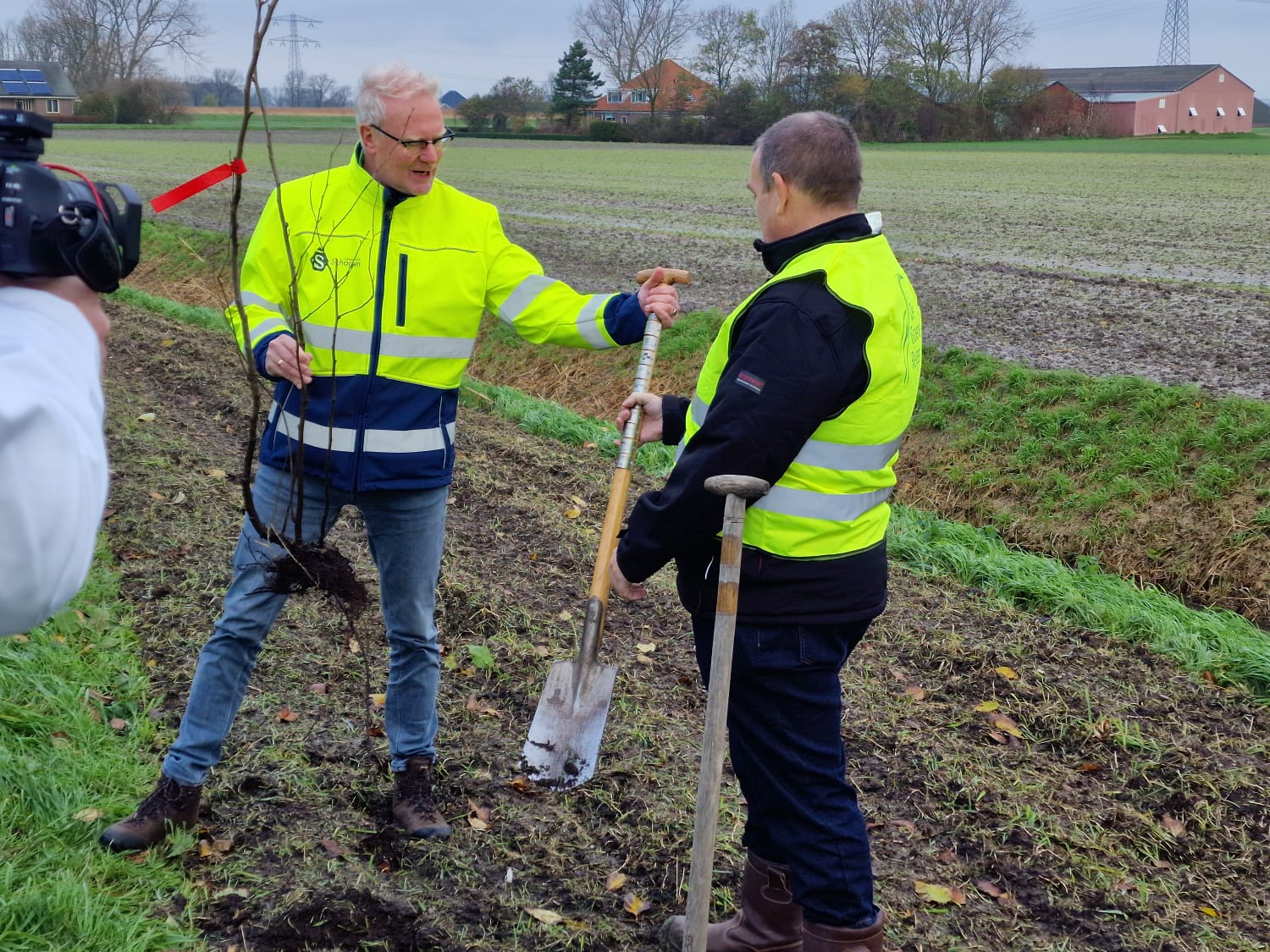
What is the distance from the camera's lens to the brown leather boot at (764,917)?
10.3 ft

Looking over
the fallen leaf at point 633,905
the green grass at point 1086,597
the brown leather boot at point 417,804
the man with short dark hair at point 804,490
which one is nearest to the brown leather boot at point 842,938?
the man with short dark hair at point 804,490

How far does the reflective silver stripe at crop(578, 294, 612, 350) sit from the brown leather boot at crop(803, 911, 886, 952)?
1.78 metres

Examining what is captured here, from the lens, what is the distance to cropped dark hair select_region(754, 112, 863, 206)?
8.76 feet

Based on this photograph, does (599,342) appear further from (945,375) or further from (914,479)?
(945,375)

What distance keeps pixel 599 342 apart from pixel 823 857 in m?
1.67

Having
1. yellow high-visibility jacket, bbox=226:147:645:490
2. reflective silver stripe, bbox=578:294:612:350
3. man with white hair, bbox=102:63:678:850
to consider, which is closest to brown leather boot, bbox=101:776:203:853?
man with white hair, bbox=102:63:678:850

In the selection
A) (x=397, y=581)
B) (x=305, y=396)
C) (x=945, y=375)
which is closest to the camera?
(x=305, y=396)

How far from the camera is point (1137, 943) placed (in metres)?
3.41

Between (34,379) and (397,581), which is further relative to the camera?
(397,581)

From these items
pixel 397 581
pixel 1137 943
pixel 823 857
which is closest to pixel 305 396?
pixel 397 581

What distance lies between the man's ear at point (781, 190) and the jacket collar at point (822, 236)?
0.08m

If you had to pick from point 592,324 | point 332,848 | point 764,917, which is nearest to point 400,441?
point 592,324

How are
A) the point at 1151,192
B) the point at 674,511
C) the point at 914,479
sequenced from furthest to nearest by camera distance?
the point at 1151,192
the point at 914,479
the point at 674,511

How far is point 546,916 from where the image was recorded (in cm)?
336
